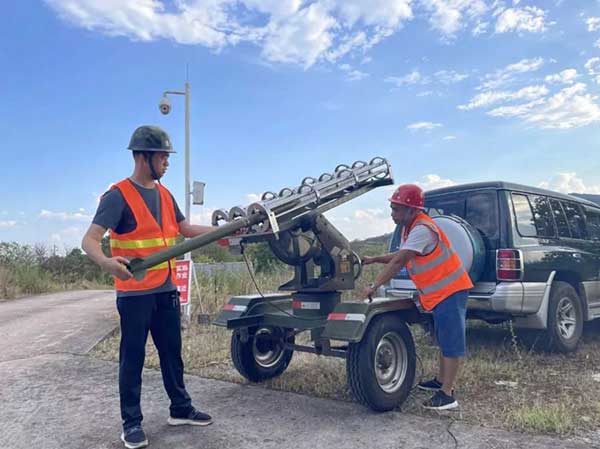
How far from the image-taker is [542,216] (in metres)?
6.65

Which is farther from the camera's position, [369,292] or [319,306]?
[319,306]

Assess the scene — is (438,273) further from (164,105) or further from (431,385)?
(164,105)

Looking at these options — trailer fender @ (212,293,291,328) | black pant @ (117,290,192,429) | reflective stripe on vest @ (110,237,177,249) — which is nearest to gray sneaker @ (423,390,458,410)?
trailer fender @ (212,293,291,328)

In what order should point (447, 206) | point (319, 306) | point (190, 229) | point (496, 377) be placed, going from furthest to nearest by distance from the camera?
point (447, 206), point (496, 377), point (319, 306), point (190, 229)

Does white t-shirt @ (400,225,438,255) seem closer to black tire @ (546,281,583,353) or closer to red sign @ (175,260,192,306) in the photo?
black tire @ (546,281,583,353)

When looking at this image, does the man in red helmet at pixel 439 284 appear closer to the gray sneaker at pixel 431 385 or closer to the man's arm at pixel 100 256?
the gray sneaker at pixel 431 385

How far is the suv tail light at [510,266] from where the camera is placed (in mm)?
5746

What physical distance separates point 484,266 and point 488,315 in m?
0.53

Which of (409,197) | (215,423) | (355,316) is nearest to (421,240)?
(409,197)

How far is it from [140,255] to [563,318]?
5.15 meters

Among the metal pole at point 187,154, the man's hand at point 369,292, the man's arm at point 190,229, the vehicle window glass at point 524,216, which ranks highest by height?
the metal pole at point 187,154

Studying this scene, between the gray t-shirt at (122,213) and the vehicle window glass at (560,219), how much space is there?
5143 millimetres

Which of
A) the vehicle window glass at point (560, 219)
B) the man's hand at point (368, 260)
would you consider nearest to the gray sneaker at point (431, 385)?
the man's hand at point (368, 260)

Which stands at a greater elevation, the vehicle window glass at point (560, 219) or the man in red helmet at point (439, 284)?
the vehicle window glass at point (560, 219)
